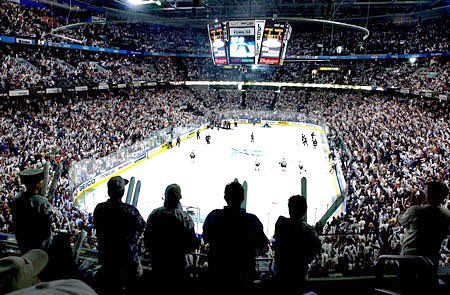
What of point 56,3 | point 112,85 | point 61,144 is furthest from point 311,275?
point 56,3

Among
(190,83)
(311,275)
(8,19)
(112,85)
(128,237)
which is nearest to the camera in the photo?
(128,237)

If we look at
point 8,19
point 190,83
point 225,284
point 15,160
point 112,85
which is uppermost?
point 190,83

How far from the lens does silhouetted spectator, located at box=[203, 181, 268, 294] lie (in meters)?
2.85

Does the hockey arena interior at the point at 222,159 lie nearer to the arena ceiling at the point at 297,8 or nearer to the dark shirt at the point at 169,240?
the dark shirt at the point at 169,240

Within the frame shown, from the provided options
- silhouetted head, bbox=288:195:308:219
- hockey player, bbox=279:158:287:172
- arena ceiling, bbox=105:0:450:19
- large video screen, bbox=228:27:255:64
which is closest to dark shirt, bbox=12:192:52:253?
silhouetted head, bbox=288:195:308:219

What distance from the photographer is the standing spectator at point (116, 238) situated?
3248 millimetres

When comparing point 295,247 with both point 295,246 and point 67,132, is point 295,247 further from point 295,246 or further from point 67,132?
point 67,132

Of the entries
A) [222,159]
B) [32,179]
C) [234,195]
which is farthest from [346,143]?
[32,179]

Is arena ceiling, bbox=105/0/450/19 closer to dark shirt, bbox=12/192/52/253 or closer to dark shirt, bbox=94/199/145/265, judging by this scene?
dark shirt, bbox=12/192/52/253

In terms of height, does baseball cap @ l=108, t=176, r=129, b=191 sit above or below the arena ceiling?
below

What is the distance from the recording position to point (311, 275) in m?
3.81

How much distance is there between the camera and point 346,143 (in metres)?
22.1

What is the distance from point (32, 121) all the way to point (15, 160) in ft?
24.1

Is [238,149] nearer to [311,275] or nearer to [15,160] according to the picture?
[15,160]
